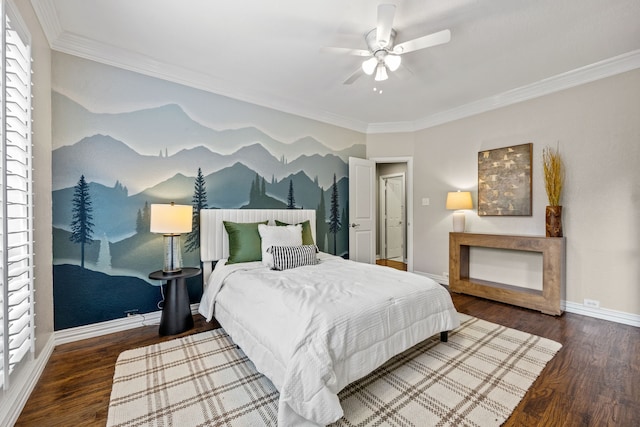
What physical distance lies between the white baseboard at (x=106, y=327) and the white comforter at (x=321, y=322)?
0.70 meters

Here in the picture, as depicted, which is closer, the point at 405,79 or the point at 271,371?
the point at 271,371

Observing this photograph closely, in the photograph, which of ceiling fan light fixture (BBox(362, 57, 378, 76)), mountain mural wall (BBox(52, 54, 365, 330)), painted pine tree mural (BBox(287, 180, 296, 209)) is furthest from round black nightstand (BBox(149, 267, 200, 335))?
ceiling fan light fixture (BBox(362, 57, 378, 76))

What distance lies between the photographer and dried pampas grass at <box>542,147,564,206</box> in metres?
2.99

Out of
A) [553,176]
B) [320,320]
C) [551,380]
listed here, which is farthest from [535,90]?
[320,320]

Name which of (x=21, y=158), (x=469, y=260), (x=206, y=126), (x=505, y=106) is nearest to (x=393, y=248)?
(x=469, y=260)

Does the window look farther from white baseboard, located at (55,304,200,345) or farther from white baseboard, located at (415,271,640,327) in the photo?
white baseboard, located at (415,271,640,327)

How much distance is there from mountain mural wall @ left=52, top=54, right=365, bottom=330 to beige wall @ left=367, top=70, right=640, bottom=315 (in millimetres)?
3195

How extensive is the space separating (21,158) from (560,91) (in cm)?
488

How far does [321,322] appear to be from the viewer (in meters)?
1.48

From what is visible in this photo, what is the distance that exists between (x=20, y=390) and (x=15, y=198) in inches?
43.4

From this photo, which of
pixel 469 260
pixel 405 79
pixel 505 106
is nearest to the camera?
pixel 405 79

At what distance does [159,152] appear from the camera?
2.77 metres

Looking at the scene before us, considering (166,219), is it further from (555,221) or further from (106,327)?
(555,221)

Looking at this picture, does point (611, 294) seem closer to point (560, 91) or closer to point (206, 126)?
point (560, 91)
